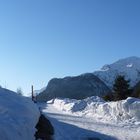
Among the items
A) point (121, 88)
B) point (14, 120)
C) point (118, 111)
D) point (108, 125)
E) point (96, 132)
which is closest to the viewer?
point (14, 120)

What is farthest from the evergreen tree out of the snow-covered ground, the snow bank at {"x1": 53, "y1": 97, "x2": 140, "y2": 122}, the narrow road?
the narrow road

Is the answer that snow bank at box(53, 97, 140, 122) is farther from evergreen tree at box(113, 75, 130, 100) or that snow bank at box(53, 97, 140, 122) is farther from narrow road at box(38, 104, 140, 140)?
evergreen tree at box(113, 75, 130, 100)

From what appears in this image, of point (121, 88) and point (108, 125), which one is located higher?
point (108, 125)

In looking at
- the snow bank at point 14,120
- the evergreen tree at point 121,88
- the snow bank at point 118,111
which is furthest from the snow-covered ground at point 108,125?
the evergreen tree at point 121,88

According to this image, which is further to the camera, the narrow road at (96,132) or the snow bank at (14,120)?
the narrow road at (96,132)

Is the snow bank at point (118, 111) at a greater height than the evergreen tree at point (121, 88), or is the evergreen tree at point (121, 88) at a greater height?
the snow bank at point (118, 111)

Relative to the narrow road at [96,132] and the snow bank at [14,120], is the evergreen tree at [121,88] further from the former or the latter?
the snow bank at [14,120]

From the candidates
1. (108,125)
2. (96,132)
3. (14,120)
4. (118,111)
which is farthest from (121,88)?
(14,120)

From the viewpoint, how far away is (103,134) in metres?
21.0

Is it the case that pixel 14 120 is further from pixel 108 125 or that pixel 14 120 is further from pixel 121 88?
pixel 121 88

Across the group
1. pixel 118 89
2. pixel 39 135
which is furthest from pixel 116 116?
pixel 118 89

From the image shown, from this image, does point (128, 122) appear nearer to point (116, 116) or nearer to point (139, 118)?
point (139, 118)

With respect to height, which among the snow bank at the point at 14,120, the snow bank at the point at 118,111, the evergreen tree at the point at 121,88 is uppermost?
the snow bank at the point at 14,120

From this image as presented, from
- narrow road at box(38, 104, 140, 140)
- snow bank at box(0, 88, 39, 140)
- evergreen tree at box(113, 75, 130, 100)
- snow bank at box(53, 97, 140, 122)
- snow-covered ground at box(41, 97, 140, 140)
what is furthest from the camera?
evergreen tree at box(113, 75, 130, 100)
